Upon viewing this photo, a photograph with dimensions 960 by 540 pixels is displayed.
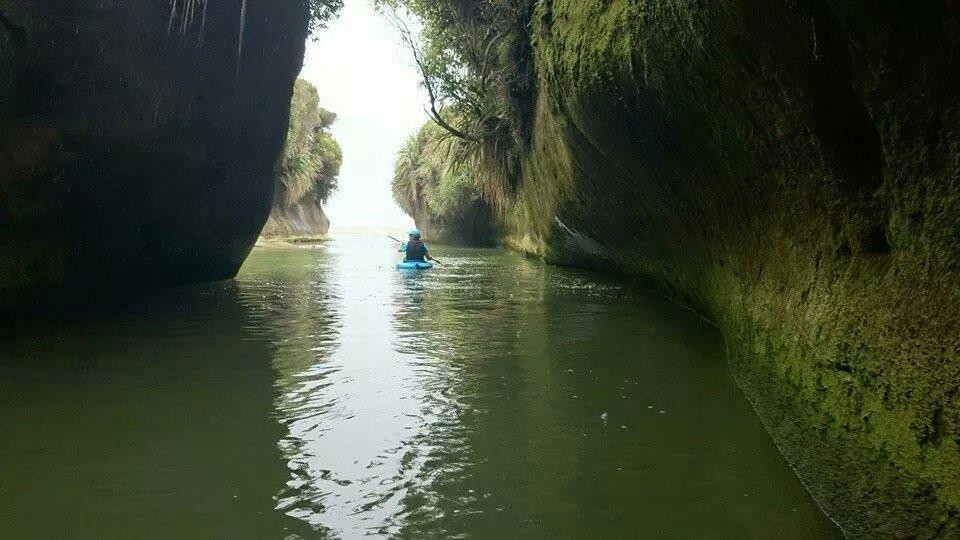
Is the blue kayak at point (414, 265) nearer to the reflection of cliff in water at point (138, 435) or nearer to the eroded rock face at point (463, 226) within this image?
the reflection of cliff in water at point (138, 435)

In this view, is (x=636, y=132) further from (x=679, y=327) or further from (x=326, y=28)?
(x=326, y=28)

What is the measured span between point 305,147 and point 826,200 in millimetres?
30682

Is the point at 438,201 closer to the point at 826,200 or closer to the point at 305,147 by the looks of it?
the point at 305,147

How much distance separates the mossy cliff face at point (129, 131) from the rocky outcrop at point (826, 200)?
4947mm

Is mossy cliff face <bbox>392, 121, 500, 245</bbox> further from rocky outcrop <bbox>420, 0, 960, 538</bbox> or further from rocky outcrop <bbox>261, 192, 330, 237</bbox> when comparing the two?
rocky outcrop <bbox>420, 0, 960, 538</bbox>

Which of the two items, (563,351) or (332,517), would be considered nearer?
(332,517)

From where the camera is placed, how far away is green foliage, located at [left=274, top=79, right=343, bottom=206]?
28516 millimetres

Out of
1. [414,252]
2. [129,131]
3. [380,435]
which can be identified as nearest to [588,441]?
[380,435]

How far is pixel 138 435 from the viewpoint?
11.7ft

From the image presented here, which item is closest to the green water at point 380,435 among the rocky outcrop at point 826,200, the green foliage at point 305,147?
the rocky outcrop at point 826,200

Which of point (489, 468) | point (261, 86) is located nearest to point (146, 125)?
point (261, 86)

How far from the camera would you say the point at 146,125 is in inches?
292

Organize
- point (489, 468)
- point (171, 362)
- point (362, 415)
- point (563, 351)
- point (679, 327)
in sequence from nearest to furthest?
point (489, 468), point (362, 415), point (171, 362), point (563, 351), point (679, 327)

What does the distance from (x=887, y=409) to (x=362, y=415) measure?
2827mm
